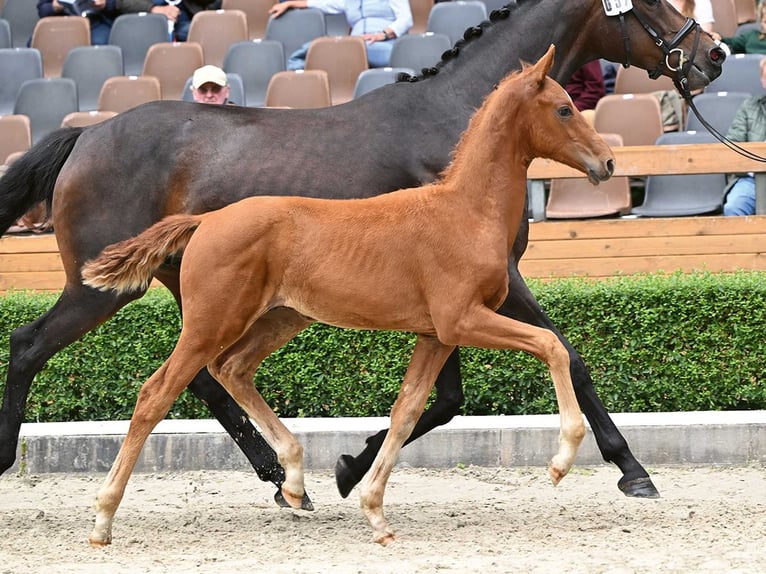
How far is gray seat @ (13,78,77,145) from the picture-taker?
388 inches

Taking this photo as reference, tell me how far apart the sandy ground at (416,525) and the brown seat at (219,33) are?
19.0ft

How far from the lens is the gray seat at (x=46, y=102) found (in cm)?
984

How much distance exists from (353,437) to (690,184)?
3.65 m

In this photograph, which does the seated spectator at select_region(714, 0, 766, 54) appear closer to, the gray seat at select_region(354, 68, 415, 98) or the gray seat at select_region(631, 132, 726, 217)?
the gray seat at select_region(631, 132, 726, 217)

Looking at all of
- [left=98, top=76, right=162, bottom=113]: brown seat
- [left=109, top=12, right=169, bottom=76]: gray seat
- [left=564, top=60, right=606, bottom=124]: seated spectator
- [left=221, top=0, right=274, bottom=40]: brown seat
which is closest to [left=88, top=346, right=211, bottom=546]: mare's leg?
[left=98, top=76, right=162, bottom=113]: brown seat

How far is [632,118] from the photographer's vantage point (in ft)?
28.4

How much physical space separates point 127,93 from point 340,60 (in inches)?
72.2

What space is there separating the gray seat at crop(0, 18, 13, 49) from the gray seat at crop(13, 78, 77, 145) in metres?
1.71

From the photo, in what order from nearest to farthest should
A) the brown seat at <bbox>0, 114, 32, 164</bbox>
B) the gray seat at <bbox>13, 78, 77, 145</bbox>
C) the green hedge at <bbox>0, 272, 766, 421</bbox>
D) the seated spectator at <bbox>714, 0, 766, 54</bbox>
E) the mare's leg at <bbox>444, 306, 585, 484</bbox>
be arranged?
the mare's leg at <bbox>444, 306, 585, 484</bbox>
the green hedge at <bbox>0, 272, 766, 421</bbox>
the brown seat at <bbox>0, 114, 32, 164</bbox>
the seated spectator at <bbox>714, 0, 766, 54</bbox>
the gray seat at <bbox>13, 78, 77, 145</bbox>

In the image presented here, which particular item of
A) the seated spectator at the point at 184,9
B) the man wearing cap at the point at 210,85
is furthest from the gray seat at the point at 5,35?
the man wearing cap at the point at 210,85

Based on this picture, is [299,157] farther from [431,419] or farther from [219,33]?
[219,33]

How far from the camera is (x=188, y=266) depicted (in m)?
4.32

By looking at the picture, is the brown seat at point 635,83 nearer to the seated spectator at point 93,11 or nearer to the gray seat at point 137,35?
the gray seat at point 137,35

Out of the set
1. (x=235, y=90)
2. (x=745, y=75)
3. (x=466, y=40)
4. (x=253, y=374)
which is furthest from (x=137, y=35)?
(x=253, y=374)
